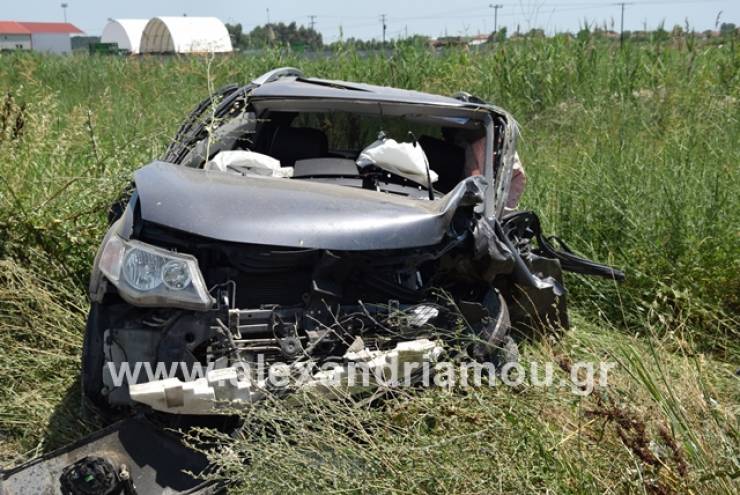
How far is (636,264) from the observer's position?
600 cm

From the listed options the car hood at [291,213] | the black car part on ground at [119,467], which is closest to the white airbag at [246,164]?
the car hood at [291,213]

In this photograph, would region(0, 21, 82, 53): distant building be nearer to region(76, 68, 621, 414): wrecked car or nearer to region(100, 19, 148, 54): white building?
region(100, 19, 148, 54): white building

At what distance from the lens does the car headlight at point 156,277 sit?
3.42 meters

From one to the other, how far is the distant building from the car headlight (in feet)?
263

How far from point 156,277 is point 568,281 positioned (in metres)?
3.43

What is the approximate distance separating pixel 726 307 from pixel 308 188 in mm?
3019

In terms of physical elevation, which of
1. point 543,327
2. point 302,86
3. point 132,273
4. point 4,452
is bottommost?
point 4,452

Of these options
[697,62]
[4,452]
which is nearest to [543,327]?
[4,452]

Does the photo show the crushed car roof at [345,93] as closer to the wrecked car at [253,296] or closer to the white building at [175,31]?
Answer: the wrecked car at [253,296]

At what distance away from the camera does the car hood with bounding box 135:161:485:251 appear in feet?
11.7

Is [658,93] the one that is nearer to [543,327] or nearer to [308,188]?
[543,327]

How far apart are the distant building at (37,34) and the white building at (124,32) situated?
28.0 metres

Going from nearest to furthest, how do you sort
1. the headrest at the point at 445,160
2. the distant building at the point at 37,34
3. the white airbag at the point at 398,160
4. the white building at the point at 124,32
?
the white airbag at the point at 398,160
the headrest at the point at 445,160
the white building at the point at 124,32
the distant building at the point at 37,34

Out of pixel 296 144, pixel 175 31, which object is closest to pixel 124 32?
pixel 175 31
